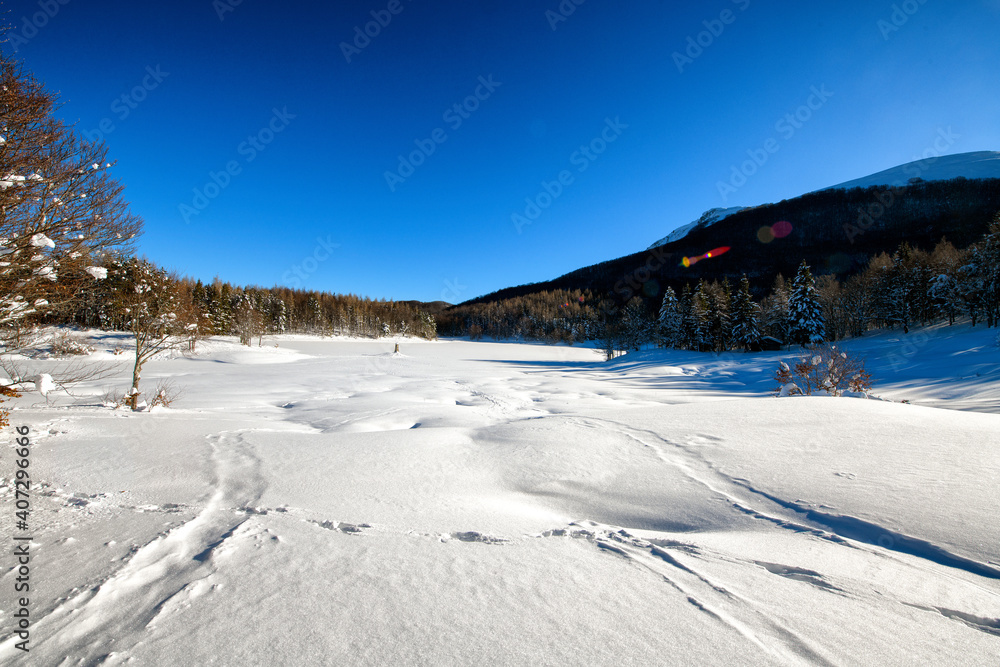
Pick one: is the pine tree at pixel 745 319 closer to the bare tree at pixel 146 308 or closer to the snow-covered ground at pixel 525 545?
the snow-covered ground at pixel 525 545

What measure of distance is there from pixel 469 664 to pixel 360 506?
1867 mm

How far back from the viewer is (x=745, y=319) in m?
37.1

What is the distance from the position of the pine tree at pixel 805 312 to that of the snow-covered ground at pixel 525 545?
36.6 meters

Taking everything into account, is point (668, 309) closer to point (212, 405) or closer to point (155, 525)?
point (212, 405)

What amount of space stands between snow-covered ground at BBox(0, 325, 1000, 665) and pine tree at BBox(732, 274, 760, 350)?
36.2m

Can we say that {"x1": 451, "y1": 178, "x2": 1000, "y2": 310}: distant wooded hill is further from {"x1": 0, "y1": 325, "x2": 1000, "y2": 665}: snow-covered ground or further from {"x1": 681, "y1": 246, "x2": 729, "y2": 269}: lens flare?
{"x1": 0, "y1": 325, "x2": 1000, "y2": 665}: snow-covered ground

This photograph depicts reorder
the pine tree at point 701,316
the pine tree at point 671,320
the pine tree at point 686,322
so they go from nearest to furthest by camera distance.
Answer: the pine tree at point 701,316 < the pine tree at point 686,322 < the pine tree at point 671,320

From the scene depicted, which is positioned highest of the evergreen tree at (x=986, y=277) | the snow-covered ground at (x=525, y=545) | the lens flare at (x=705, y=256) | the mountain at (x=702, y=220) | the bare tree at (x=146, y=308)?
the mountain at (x=702, y=220)

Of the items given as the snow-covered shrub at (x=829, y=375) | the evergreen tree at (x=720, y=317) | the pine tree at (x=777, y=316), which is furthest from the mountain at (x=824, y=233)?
the snow-covered shrub at (x=829, y=375)

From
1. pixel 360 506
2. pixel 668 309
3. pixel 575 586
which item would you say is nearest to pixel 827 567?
pixel 575 586

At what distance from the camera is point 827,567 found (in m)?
2.13

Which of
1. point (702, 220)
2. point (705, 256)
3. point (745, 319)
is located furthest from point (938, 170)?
point (745, 319)

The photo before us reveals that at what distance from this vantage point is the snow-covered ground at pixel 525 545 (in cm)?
157

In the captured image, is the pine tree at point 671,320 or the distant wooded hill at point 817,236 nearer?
the pine tree at point 671,320
